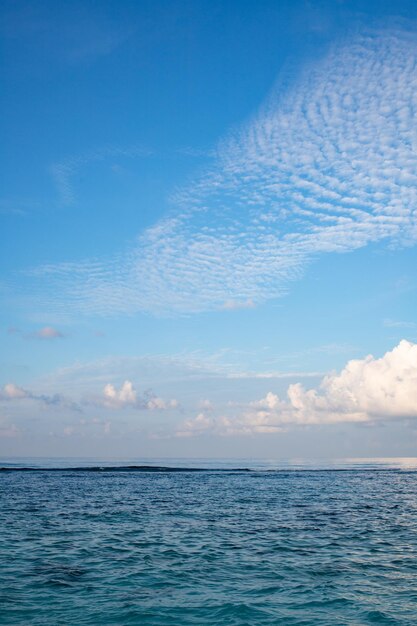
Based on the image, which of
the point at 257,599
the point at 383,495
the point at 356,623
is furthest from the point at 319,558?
the point at 383,495

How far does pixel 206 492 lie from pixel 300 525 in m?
29.4

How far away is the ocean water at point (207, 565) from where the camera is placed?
1642 cm

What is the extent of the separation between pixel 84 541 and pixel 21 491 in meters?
38.2

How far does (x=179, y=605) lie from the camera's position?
17203 mm

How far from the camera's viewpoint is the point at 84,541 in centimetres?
2856

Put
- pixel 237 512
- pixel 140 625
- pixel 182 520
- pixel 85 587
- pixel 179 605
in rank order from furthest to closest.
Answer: pixel 237 512, pixel 182 520, pixel 85 587, pixel 179 605, pixel 140 625

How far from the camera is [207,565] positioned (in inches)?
901

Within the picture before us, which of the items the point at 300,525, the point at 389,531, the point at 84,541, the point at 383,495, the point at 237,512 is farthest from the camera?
the point at 383,495

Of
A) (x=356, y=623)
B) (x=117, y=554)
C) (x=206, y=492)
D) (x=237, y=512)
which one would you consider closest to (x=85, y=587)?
(x=117, y=554)

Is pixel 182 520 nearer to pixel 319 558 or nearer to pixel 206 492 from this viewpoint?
pixel 319 558

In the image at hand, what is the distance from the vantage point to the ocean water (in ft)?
53.9

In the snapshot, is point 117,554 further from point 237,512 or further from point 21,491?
point 21,491

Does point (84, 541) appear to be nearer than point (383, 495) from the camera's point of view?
Yes

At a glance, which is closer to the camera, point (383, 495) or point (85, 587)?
point (85, 587)
